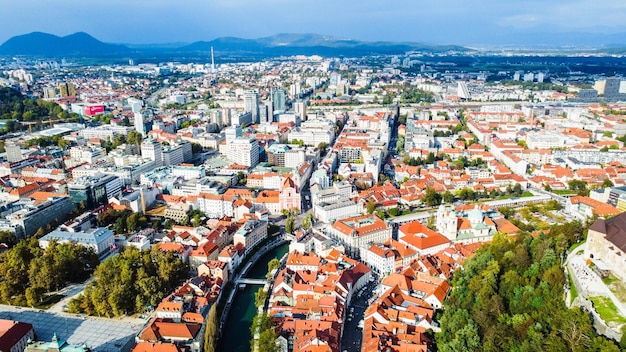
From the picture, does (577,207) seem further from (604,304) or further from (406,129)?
(406,129)

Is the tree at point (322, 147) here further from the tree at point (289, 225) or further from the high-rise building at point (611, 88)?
the high-rise building at point (611, 88)

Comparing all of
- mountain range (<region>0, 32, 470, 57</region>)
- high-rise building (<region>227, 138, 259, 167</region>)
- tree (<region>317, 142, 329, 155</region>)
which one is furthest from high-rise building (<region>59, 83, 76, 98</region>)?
mountain range (<region>0, 32, 470, 57</region>)

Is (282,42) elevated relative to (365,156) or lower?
elevated

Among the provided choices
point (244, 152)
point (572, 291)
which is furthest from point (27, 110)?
point (572, 291)

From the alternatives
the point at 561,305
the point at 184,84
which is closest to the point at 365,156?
the point at 561,305

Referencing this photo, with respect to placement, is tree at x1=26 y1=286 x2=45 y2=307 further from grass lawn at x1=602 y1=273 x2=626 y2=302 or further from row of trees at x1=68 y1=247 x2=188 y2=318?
grass lawn at x1=602 y1=273 x2=626 y2=302

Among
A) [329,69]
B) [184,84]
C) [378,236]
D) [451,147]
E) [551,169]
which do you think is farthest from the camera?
[329,69]
